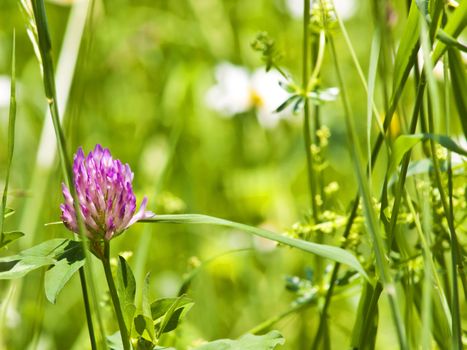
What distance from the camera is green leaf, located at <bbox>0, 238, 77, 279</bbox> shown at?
0.70m

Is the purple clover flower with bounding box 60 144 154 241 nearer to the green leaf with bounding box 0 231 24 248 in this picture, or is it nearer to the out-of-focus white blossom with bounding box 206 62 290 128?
the green leaf with bounding box 0 231 24 248

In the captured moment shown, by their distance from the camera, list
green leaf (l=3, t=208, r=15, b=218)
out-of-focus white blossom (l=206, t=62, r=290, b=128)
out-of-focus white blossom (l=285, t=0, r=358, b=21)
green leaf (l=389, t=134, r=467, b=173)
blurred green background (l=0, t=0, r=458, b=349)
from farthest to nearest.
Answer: out-of-focus white blossom (l=285, t=0, r=358, b=21) → out-of-focus white blossom (l=206, t=62, r=290, b=128) → blurred green background (l=0, t=0, r=458, b=349) → green leaf (l=3, t=208, r=15, b=218) → green leaf (l=389, t=134, r=467, b=173)

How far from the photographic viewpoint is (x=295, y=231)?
0.94 metres

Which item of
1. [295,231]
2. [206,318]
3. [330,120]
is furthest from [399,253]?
[330,120]

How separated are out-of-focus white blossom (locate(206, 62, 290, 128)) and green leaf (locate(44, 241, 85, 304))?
1.52 m

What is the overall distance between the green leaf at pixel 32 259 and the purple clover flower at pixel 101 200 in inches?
1.2

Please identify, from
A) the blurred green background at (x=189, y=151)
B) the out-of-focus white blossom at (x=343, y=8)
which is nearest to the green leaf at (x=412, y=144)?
the blurred green background at (x=189, y=151)

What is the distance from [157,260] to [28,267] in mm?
1061

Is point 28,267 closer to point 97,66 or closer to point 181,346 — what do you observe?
point 181,346

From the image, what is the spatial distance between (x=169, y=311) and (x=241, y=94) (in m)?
1.59

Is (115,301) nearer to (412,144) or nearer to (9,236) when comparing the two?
(9,236)

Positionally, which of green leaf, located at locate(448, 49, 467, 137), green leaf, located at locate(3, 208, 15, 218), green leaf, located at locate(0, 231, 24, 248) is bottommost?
green leaf, located at locate(0, 231, 24, 248)

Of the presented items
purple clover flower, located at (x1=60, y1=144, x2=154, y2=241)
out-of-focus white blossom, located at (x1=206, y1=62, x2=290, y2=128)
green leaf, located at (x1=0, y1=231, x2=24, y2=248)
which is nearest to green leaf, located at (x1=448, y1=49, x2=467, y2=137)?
purple clover flower, located at (x1=60, y1=144, x2=154, y2=241)

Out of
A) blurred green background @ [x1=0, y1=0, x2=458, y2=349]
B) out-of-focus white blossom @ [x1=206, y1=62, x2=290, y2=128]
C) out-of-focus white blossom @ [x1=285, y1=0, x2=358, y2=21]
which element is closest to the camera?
Result: blurred green background @ [x1=0, y1=0, x2=458, y2=349]
